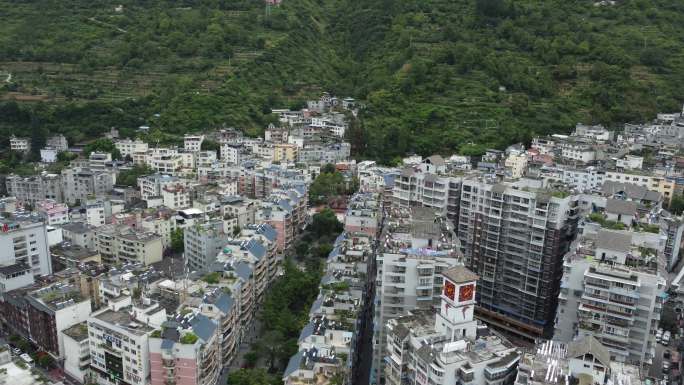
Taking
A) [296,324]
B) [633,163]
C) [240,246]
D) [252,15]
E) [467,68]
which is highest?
[252,15]

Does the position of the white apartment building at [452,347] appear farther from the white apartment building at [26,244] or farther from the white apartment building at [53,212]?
the white apartment building at [53,212]

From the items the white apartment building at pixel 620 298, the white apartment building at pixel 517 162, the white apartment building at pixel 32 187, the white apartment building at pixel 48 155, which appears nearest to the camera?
the white apartment building at pixel 620 298

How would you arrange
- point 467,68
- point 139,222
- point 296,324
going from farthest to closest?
point 467,68 → point 139,222 → point 296,324

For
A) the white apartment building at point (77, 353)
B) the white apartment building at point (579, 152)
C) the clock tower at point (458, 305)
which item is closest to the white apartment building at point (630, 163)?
the white apartment building at point (579, 152)

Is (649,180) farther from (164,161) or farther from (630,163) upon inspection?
(164,161)

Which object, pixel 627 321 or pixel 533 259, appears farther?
pixel 533 259

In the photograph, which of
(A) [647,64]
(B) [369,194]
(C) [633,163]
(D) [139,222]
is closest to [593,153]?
(C) [633,163]

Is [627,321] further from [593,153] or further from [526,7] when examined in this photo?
[526,7]
